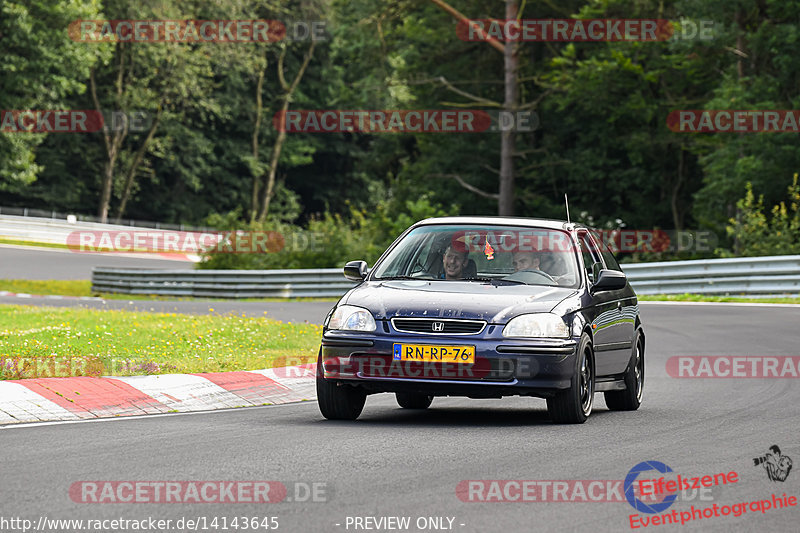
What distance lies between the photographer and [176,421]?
998cm

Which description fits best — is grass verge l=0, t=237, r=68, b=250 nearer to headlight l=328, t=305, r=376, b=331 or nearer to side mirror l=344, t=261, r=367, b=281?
Answer: side mirror l=344, t=261, r=367, b=281

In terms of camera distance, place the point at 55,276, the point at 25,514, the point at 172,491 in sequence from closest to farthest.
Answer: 1. the point at 25,514
2. the point at 172,491
3. the point at 55,276

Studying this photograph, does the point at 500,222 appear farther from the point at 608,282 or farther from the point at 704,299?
the point at 704,299

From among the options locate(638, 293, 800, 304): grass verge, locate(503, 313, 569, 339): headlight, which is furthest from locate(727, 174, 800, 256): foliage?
locate(503, 313, 569, 339): headlight

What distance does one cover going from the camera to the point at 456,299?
32.0ft

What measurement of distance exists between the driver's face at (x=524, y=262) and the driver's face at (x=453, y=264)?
419mm

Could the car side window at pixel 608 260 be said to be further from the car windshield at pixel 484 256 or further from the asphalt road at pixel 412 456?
the asphalt road at pixel 412 456

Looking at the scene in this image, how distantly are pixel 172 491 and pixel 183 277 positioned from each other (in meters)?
27.6

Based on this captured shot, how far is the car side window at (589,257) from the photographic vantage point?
11133mm

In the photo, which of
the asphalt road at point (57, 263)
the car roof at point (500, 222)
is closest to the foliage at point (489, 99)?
the asphalt road at point (57, 263)

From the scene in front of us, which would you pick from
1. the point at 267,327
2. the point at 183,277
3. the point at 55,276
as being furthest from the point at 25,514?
the point at 55,276

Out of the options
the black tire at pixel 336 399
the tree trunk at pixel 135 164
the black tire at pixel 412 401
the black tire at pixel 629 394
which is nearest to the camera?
the black tire at pixel 336 399

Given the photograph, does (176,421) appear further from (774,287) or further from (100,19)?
(100,19)

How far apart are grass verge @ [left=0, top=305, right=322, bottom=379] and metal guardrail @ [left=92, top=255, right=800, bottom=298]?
11059 mm
